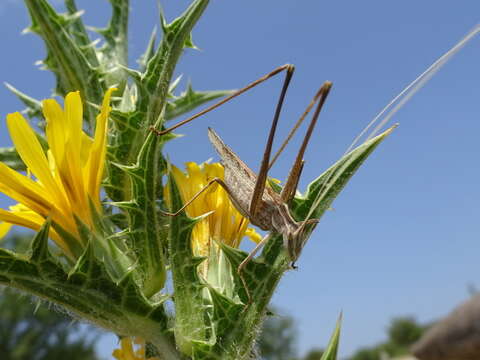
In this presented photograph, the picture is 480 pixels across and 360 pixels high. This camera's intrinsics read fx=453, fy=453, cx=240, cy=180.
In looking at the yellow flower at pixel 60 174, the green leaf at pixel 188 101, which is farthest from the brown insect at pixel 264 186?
the green leaf at pixel 188 101

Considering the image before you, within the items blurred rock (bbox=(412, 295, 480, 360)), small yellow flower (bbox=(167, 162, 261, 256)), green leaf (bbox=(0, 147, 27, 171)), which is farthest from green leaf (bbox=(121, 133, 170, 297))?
blurred rock (bbox=(412, 295, 480, 360))

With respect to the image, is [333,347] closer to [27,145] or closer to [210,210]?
[210,210]

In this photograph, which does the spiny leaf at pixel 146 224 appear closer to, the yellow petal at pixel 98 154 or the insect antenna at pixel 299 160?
the yellow petal at pixel 98 154

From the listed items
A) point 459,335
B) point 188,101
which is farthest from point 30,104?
point 459,335

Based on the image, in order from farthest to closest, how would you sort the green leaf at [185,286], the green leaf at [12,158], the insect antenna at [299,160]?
the green leaf at [12,158]
the insect antenna at [299,160]
the green leaf at [185,286]

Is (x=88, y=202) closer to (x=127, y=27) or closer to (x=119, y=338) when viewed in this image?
(x=119, y=338)

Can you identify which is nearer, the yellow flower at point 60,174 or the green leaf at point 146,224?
the green leaf at point 146,224

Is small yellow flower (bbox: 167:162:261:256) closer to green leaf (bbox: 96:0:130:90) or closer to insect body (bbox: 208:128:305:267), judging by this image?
insect body (bbox: 208:128:305:267)

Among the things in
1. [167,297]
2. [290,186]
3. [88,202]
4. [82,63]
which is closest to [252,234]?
[290,186]
